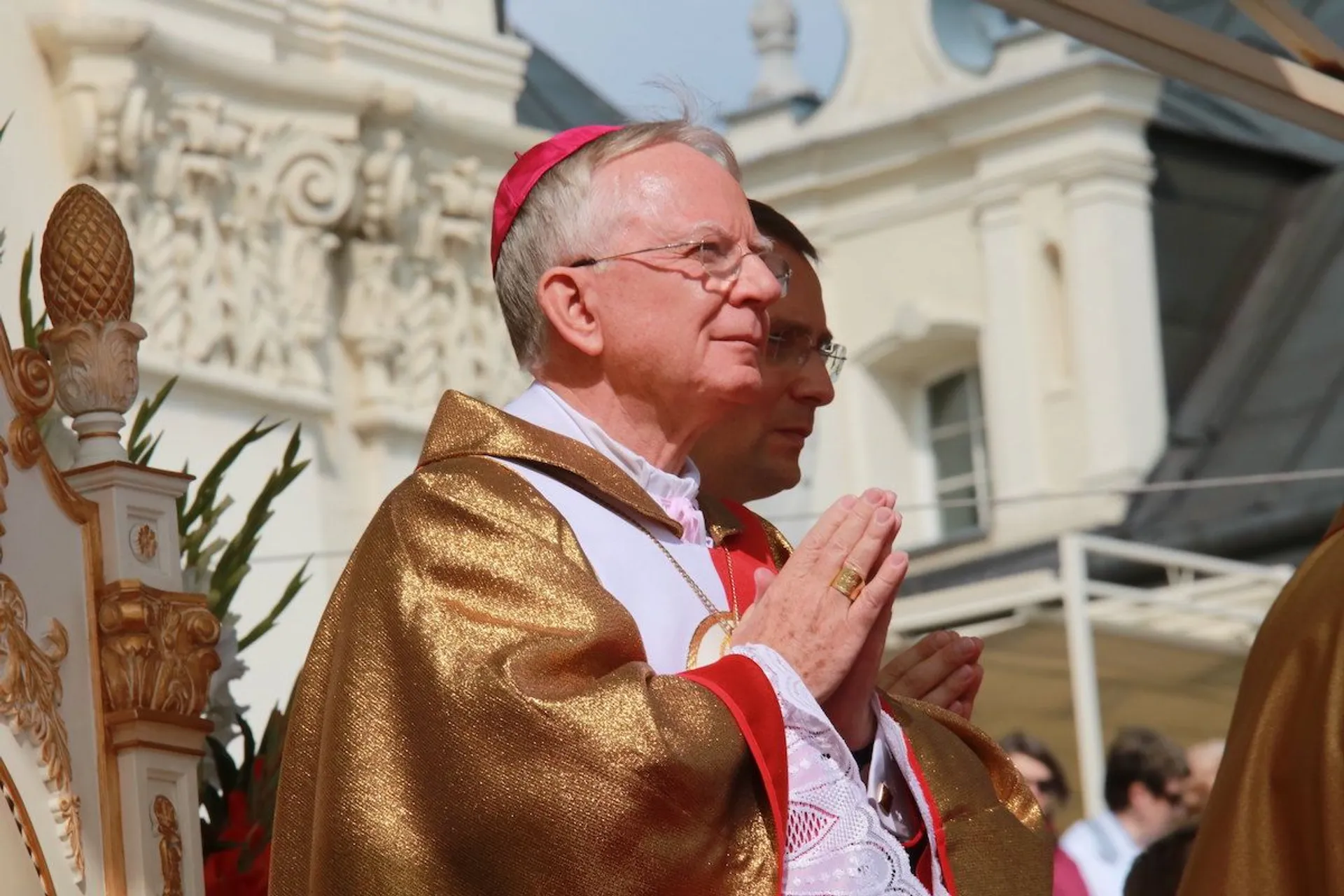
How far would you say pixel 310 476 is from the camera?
880cm

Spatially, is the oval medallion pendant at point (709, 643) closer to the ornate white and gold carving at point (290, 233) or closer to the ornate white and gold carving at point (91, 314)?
the ornate white and gold carving at point (91, 314)

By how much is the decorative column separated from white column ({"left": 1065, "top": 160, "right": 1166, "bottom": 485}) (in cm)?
Result: 1339

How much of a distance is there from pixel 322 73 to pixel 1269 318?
1007 centimetres

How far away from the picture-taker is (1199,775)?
282 inches

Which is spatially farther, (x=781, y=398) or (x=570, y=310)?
(x=781, y=398)

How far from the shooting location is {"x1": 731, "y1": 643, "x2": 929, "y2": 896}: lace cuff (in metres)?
3.03

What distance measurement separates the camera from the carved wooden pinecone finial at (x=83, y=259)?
4.00 m

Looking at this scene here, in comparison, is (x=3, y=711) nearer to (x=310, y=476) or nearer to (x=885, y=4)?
(x=310, y=476)

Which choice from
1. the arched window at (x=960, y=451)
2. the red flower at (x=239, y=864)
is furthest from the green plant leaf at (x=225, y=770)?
the arched window at (x=960, y=451)

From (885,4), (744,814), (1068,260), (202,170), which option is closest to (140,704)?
(744,814)

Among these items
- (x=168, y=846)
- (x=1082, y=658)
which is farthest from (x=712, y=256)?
(x=1082, y=658)

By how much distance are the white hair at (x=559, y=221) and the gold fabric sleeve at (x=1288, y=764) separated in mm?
985

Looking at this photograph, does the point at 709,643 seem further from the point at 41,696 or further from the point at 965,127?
the point at 965,127

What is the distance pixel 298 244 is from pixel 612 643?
604cm
